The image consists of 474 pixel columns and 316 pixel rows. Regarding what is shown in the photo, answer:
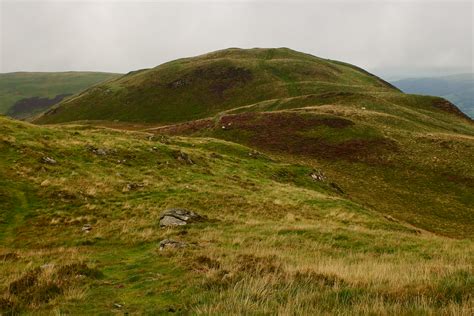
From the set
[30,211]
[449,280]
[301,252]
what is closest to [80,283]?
[301,252]

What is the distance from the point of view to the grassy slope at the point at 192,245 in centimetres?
839

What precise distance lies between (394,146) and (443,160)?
7.39 meters

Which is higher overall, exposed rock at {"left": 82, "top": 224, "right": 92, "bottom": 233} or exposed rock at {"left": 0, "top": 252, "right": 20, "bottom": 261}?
exposed rock at {"left": 0, "top": 252, "right": 20, "bottom": 261}

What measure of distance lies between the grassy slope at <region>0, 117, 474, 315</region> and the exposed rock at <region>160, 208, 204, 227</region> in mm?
761

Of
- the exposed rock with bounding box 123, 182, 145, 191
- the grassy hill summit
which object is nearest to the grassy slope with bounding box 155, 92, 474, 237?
the grassy hill summit

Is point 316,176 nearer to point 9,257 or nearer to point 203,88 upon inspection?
point 9,257

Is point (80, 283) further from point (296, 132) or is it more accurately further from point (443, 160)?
point (296, 132)

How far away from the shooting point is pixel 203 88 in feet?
426

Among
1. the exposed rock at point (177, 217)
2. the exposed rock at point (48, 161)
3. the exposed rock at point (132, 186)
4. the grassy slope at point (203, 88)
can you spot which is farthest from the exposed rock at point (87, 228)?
the grassy slope at point (203, 88)

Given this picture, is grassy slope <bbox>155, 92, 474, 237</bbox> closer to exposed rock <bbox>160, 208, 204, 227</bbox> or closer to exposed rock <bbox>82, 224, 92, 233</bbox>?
exposed rock <bbox>160, 208, 204, 227</bbox>

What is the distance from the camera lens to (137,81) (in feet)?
476

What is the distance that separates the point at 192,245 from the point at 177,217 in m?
5.64

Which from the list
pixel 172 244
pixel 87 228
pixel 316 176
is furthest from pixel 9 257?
pixel 316 176

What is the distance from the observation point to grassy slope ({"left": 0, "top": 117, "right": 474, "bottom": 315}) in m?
8.39
